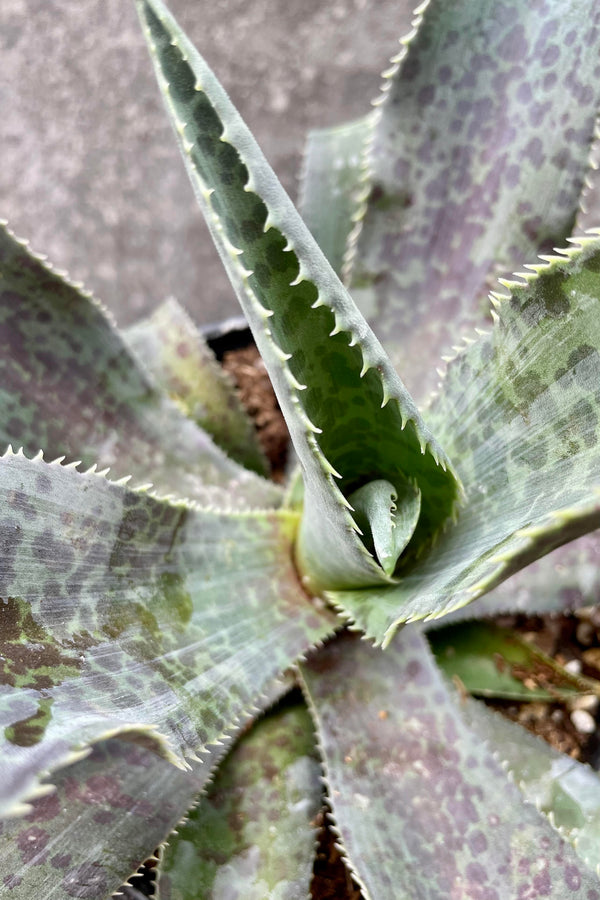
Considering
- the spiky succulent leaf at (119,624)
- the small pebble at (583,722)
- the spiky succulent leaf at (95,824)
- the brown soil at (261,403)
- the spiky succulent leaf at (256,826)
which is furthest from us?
the brown soil at (261,403)

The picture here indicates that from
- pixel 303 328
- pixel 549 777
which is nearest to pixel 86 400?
pixel 303 328

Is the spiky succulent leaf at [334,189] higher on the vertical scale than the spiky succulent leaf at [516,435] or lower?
higher

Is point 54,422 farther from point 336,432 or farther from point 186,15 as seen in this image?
point 186,15

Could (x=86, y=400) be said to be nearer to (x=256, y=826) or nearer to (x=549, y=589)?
(x=256, y=826)

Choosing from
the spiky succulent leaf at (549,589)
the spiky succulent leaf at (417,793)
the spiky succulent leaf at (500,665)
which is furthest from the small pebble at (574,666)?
the spiky succulent leaf at (417,793)

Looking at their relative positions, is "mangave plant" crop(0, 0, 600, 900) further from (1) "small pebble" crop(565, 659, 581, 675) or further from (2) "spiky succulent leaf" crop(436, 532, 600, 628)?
(1) "small pebble" crop(565, 659, 581, 675)

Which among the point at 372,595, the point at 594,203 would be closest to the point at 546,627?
the point at 372,595

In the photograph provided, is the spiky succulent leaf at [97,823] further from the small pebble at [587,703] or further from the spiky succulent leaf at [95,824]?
the small pebble at [587,703]
